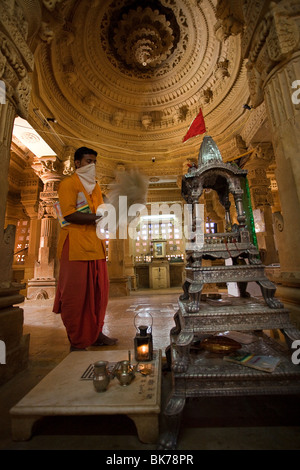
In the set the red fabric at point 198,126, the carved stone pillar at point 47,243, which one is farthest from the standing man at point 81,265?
the carved stone pillar at point 47,243

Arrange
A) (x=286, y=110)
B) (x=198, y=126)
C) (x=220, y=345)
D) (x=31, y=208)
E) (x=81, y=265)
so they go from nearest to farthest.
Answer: (x=220, y=345) → (x=286, y=110) → (x=81, y=265) → (x=198, y=126) → (x=31, y=208)

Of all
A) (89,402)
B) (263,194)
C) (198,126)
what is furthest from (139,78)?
(89,402)

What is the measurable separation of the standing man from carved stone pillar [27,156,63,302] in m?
4.53

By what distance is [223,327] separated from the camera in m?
1.29

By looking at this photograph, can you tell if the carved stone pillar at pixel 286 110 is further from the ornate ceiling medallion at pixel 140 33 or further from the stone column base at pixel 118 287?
the stone column base at pixel 118 287

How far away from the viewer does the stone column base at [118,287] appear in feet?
23.7

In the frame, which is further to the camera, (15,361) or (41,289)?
(41,289)

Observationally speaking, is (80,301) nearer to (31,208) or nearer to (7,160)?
(7,160)

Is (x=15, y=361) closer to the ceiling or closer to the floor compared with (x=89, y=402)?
closer to the floor

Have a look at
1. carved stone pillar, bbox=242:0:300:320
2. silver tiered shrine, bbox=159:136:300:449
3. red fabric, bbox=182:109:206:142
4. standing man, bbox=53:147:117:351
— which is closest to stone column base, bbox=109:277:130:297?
standing man, bbox=53:147:117:351

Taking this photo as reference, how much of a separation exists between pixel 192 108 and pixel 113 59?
3.01 meters

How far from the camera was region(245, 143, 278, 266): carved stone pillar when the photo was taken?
19.9ft

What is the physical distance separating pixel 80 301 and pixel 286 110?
8.97ft
